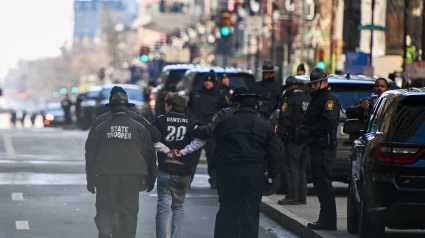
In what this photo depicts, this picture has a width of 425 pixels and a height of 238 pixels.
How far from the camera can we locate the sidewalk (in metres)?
14.8

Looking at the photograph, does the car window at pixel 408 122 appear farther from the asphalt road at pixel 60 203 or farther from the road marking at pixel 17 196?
the road marking at pixel 17 196

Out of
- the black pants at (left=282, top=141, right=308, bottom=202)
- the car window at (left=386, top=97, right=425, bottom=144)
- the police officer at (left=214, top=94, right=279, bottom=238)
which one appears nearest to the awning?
the black pants at (left=282, top=141, right=308, bottom=202)

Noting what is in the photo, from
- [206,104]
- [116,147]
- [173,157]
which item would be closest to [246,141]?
[173,157]

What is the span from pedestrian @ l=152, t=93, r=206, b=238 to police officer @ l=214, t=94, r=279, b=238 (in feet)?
2.51

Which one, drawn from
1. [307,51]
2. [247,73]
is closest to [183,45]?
[307,51]

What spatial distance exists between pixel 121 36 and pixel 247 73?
16750 centimetres

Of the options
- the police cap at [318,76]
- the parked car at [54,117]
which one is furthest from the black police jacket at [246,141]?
the parked car at [54,117]

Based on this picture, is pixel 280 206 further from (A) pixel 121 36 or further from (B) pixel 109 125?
(A) pixel 121 36

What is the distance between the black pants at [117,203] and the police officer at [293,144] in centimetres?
543

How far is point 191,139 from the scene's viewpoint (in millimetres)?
13742

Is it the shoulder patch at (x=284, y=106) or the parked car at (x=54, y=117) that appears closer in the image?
the shoulder patch at (x=284, y=106)

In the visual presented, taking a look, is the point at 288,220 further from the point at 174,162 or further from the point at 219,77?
the point at 219,77

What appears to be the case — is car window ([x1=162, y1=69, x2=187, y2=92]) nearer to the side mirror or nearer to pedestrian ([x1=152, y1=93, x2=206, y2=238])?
the side mirror

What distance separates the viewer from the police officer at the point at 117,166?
12.7 meters
